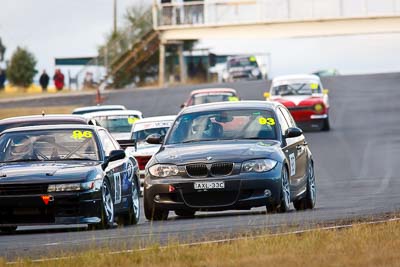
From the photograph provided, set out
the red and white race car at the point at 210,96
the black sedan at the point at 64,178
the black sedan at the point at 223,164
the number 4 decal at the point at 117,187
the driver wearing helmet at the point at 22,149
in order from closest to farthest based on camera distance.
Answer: the black sedan at the point at 64,178 < the driver wearing helmet at the point at 22,149 < the black sedan at the point at 223,164 < the number 4 decal at the point at 117,187 < the red and white race car at the point at 210,96

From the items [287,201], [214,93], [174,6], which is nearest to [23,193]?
A: [287,201]

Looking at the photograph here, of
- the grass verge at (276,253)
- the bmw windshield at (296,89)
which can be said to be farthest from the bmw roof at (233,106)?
the bmw windshield at (296,89)

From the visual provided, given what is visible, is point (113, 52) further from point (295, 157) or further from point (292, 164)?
point (292, 164)

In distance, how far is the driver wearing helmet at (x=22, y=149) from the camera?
17.8 m

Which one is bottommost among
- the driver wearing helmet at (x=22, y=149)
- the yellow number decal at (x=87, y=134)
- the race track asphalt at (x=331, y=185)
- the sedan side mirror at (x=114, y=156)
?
the race track asphalt at (x=331, y=185)

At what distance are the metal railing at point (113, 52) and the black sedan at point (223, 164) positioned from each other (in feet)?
220

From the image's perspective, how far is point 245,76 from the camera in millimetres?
89875

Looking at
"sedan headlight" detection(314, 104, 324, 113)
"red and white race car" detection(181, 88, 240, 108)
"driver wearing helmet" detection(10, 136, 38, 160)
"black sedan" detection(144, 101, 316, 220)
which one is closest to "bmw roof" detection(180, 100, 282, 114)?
"black sedan" detection(144, 101, 316, 220)

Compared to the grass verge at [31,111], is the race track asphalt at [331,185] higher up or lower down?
higher up

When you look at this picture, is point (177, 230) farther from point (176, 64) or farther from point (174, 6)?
point (176, 64)

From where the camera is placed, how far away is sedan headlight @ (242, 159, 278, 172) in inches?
704

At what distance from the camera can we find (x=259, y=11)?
80.6 metres

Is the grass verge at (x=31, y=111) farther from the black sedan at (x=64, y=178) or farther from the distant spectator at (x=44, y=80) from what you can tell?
the black sedan at (x=64, y=178)

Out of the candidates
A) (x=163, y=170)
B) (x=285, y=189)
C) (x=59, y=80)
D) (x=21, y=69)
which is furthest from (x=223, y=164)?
(x=21, y=69)
